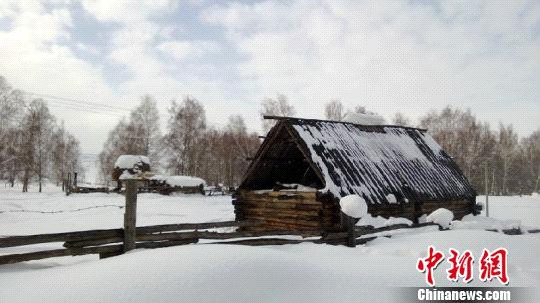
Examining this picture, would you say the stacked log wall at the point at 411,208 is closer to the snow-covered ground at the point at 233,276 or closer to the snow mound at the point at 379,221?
the snow mound at the point at 379,221

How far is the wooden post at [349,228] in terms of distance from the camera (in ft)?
31.7

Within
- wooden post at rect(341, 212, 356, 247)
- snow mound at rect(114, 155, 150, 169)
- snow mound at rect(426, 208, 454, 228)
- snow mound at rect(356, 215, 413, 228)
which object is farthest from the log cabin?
snow mound at rect(114, 155, 150, 169)

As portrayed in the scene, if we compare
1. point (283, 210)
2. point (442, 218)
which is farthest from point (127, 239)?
point (442, 218)

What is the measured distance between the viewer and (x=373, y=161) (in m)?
14.6

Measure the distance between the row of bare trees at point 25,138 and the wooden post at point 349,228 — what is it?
31.3 meters

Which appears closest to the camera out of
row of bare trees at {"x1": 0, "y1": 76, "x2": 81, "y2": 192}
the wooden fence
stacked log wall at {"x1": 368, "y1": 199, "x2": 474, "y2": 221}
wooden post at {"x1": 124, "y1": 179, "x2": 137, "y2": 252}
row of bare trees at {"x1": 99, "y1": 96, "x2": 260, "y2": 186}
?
the wooden fence

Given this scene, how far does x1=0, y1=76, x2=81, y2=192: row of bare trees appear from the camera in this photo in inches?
1457

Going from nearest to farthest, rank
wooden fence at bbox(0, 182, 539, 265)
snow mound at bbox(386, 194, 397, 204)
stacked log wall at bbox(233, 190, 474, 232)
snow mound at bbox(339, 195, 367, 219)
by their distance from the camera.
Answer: wooden fence at bbox(0, 182, 539, 265) < snow mound at bbox(339, 195, 367, 219) < stacked log wall at bbox(233, 190, 474, 232) < snow mound at bbox(386, 194, 397, 204)

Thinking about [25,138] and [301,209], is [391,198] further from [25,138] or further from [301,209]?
[25,138]

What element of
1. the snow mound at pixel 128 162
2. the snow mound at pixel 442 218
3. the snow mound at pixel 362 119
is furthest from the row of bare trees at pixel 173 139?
the snow mound at pixel 442 218

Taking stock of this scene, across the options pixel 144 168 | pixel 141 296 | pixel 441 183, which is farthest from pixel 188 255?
pixel 144 168

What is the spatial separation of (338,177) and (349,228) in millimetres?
2977

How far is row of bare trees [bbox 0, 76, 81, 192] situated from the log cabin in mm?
26261

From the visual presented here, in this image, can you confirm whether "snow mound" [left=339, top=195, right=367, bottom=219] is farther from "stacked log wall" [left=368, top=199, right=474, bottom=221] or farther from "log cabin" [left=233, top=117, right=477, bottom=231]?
"stacked log wall" [left=368, top=199, right=474, bottom=221]
